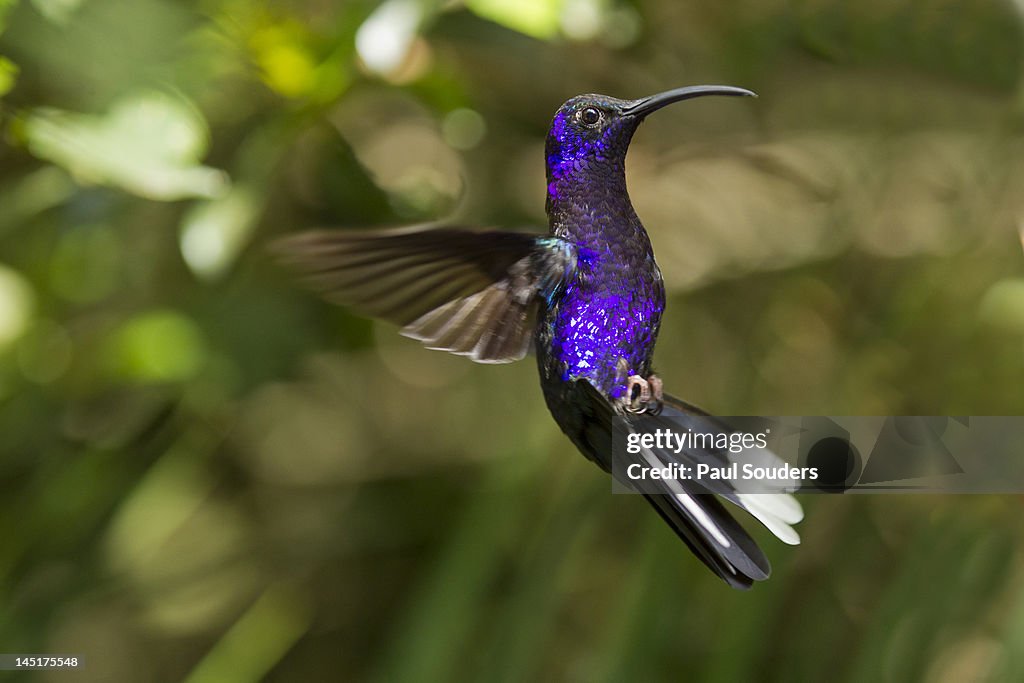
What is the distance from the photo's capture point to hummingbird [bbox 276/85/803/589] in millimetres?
365

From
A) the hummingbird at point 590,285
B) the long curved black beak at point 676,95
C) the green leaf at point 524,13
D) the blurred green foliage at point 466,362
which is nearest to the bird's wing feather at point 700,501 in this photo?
the hummingbird at point 590,285

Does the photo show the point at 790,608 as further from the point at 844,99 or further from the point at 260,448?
the point at 260,448

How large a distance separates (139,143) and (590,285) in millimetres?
473

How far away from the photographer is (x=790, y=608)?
1.56 m

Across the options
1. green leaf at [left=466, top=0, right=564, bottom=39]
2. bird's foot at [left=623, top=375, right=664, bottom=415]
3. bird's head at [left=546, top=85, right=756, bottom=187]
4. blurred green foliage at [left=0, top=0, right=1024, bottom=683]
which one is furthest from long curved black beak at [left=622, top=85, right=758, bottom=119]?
blurred green foliage at [left=0, top=0, right=1024, bottom=683]

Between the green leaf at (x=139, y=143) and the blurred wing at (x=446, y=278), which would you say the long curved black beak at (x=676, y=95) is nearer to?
the blurred wing at (x=446, y=278)

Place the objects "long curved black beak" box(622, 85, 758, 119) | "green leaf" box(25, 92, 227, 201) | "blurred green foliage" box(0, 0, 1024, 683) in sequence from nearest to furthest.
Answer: "long curved black beak" box(622, 85, 758, 119) → "green leaf" box(25, 92, 227, 201) → "blurred green foliage" box(0, 0, 1024, 683)

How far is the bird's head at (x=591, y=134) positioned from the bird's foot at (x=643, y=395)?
0.28ft

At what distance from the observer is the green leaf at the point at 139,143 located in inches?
27.7

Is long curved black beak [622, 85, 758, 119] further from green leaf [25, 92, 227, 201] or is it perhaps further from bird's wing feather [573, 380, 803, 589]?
green leaf [25, 92, 227, 201]

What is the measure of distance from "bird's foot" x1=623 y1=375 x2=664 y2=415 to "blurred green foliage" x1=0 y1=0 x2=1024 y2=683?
544 mm

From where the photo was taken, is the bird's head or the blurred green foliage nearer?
the bird's head

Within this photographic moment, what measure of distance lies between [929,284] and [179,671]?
1.50 m

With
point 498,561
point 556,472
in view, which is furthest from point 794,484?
point 556,472
